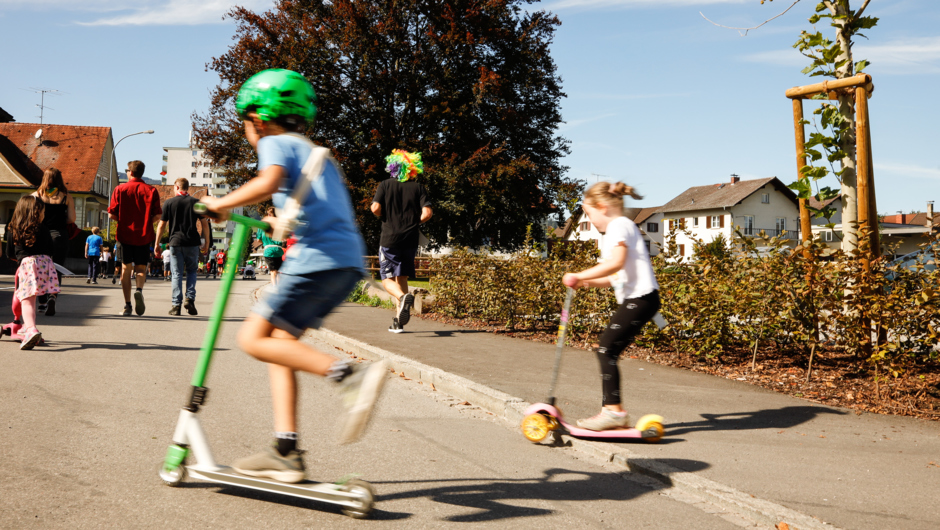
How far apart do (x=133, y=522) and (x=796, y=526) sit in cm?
280

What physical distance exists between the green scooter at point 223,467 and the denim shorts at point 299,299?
22cm

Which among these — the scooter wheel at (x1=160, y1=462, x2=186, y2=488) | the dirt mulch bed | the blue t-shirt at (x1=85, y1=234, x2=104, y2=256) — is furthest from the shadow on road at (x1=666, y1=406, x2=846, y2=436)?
the blue t-shirt at (x1=85, y1=234, x2=104, y2=256)

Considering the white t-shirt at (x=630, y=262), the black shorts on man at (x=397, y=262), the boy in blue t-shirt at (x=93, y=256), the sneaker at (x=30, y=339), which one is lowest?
the sneaker at (x=30, y=339)

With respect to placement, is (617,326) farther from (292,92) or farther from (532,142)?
(532,142)

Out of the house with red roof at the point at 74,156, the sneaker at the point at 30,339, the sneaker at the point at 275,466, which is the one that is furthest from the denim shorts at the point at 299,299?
the house with red roof at the point at 74,156

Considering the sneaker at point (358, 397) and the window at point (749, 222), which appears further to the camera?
the window at point (749, 222)

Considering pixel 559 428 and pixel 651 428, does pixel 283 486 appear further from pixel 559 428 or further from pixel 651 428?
pixel 651 428

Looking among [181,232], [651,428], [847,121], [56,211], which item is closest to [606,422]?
[651,428]

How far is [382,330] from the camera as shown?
9891 millimetres

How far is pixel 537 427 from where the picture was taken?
4.48 metres

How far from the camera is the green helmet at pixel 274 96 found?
3.11 metres

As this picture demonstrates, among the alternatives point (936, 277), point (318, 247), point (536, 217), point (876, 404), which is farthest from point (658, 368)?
point (536, 217)

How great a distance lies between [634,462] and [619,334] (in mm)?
861

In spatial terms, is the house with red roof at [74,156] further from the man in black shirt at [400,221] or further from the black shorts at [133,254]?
the man in black shirt at [400,221]
